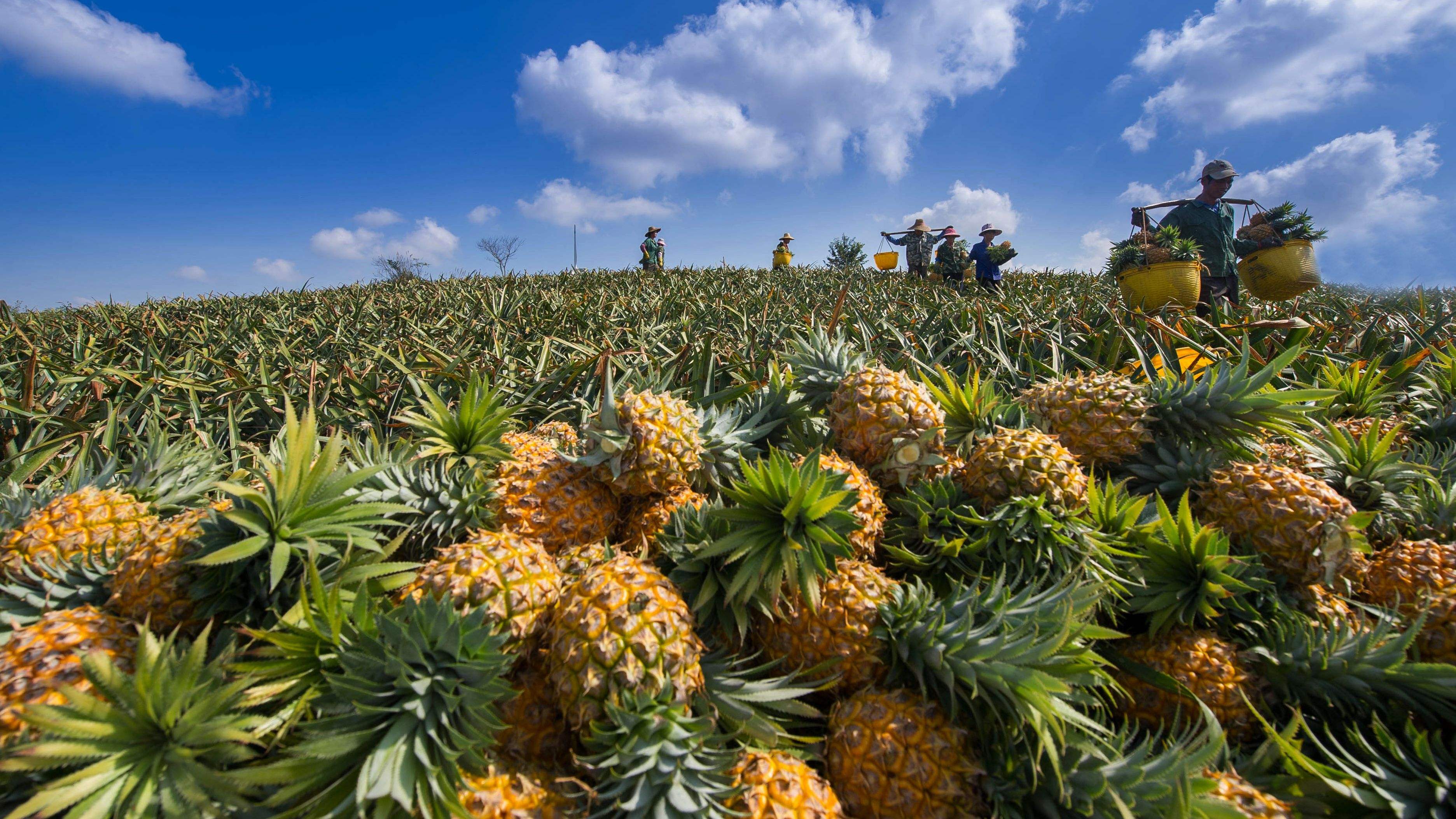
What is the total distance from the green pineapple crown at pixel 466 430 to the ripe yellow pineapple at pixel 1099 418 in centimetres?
163

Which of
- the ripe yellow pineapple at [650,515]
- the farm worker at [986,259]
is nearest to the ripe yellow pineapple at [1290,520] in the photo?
the ripe yellow pineapple at [650,515]

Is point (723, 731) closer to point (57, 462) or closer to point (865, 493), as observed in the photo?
point (865, 493)

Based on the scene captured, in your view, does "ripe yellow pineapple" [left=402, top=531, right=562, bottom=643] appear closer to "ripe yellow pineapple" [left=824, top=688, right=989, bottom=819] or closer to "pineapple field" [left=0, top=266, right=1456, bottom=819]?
"pineapple field" [left=0, top=266, right=1456, bottom=819]

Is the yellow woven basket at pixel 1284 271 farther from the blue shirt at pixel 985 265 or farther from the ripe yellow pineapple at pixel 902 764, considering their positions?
the blue shirt at pixel 985 265

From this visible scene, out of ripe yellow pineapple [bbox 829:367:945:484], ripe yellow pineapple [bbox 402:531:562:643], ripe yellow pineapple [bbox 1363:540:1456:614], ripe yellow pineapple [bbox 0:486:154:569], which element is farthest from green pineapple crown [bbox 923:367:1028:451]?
ripe yellow pineapple [bbox 0:486:154:569]

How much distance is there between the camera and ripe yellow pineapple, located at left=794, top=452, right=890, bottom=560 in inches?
51.8

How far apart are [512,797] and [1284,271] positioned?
6.12 m

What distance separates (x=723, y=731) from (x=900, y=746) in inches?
13.2

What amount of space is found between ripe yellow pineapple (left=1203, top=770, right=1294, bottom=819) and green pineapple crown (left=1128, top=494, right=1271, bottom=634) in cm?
33

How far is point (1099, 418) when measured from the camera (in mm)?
1681

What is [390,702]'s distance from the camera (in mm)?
942

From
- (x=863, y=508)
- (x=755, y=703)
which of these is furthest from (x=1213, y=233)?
(x=755, y=703)

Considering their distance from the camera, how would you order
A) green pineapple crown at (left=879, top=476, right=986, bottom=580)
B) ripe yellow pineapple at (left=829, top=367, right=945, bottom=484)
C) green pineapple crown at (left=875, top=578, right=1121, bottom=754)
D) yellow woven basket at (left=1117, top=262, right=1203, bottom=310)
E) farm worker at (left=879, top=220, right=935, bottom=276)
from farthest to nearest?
farm worker at (left=879, top=220, right=935, bottom=276) < yellow woven basket at (left=1117, top=262, right=1203, bottom=310) < ripe yellow pineapple at (left=829, top=367, right=945, bottom=484) < green pineapple crown at (left=879, top=476, right=986, bottom=580) < green pineapple crown at (left=875, top=578, right=1121, bottom=754)

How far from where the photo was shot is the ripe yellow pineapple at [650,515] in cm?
141
